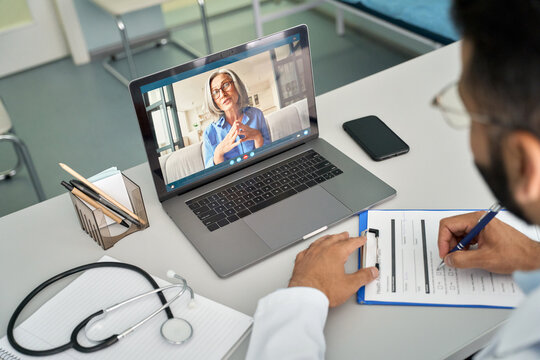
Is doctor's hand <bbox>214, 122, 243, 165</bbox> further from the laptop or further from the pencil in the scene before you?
the pencil

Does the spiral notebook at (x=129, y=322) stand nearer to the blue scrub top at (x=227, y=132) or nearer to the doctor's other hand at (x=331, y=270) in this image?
the doctor's other hand at (x=331, y=270)

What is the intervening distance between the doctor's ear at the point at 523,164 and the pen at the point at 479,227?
0.30m

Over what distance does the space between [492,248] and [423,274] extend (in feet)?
0.44

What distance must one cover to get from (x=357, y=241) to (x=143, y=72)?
111 inches

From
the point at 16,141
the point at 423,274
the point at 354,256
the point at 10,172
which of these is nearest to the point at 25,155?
the point at 16,141

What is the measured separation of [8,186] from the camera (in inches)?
106

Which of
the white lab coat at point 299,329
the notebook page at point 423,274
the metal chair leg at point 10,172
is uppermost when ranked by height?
the white lab coat at point 299,329

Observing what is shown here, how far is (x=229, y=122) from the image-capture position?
1236mm

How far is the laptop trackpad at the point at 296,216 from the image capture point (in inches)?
44.8

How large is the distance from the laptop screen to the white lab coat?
0.40 metres

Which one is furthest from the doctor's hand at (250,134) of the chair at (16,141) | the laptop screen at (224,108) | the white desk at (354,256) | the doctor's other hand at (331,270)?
the chair at (16,141)

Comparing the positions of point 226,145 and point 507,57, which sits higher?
point 507,57

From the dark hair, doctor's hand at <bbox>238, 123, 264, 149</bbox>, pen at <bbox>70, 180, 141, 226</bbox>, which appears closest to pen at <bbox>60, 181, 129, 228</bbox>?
pen at <bbox>70, 180, 141, 226</bbox>

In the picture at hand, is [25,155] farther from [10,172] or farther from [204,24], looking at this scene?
[204,24]
